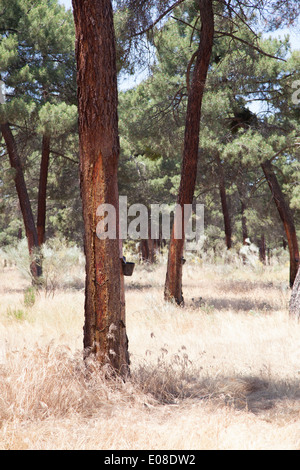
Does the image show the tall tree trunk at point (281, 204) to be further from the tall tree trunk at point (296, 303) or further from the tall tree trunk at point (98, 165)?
the tall tree trunk at point (98, 165)

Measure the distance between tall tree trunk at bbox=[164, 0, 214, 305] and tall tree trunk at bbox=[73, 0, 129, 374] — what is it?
4227mm

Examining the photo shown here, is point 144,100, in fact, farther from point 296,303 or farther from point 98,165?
point 98,165

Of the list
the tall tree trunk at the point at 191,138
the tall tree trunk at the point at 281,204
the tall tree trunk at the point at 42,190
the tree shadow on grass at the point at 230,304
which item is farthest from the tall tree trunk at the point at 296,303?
the tall tree trunk at the point at 42,190

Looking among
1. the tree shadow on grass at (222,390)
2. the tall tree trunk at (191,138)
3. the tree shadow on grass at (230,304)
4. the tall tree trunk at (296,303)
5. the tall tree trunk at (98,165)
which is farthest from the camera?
the tree shadow on grass at (230,304)

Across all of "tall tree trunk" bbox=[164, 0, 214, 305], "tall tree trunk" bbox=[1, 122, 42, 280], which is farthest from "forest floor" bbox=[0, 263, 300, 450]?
"tall tree trunk" bbox=[1, 122, 42, 280]

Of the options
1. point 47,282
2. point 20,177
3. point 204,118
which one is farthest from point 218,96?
point 47,282

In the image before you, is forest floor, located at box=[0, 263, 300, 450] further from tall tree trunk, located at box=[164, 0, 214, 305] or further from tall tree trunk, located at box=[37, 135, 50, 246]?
tall tree trunk, located at box=[37, 135, 50, 246]

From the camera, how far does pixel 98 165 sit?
3.75 meters

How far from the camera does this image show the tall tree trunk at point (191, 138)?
761 cm

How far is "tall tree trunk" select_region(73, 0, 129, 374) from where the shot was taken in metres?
3.74

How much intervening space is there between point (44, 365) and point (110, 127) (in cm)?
199

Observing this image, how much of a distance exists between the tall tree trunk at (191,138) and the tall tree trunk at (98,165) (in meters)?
4.23

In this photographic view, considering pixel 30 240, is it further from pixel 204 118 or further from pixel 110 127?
pixel 110 127

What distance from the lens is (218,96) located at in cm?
981
